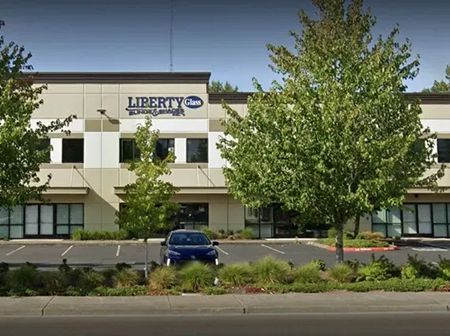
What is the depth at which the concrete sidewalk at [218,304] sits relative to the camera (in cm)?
1301

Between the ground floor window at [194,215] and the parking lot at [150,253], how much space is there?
4.10 meters

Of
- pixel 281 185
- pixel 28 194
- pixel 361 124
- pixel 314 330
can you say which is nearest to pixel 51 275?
pixel 28 194

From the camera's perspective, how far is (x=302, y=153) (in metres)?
16.0

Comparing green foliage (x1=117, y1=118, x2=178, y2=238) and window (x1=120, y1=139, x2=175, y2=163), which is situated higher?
window (x1=120, y1=139, x2=175, y2=163)

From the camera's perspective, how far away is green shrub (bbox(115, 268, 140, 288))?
15.7 m

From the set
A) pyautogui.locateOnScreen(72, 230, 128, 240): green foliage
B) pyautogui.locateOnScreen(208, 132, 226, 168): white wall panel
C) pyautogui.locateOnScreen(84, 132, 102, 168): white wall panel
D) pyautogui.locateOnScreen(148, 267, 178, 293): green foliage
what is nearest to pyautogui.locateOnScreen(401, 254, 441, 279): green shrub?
pyautogui.locateOnScreen(148, 267, 178, 293): green foliage

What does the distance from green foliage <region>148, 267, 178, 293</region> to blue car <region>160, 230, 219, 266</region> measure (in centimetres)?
206

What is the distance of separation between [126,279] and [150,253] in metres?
12.7

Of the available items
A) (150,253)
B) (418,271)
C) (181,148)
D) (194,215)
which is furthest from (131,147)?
(418,271)

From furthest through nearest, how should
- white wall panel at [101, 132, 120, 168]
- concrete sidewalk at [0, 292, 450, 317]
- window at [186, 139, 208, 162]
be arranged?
window at [186, 139, 208, 162] → white wall panel at [101, 132, 120, 168] → concrete sidewalk at [0, 292, 450, 317]

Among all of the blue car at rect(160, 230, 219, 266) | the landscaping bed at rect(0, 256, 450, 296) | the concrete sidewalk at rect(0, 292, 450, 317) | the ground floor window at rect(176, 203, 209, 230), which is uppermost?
the ground floor window at rect(176, 203, 209, 230)

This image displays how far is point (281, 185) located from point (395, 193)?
3.06 meters

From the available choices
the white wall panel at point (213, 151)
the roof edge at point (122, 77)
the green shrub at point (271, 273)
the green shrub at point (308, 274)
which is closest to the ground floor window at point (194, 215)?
the white wall panel at point (213, 151)

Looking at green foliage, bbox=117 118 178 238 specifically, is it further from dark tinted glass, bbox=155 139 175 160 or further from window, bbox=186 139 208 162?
window, bbox=186 139 208 162
